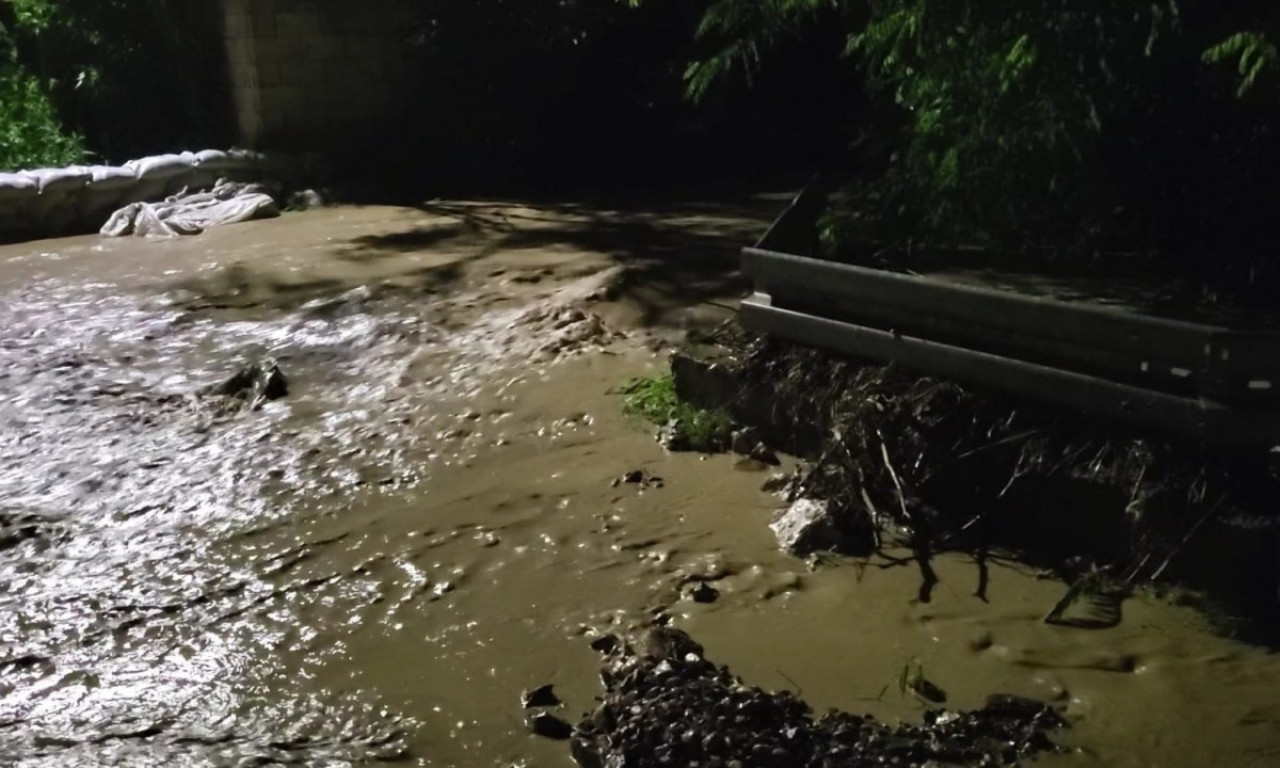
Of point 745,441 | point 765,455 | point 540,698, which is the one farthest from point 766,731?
point 745,441

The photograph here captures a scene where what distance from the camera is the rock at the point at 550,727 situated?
13.1 feet

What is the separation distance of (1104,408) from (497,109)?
30.5ft

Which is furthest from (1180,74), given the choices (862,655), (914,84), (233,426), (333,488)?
(233,426)

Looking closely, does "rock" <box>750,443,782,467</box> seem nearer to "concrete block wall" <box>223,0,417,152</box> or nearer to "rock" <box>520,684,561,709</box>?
"rock" <box>520,684,561,709</box>

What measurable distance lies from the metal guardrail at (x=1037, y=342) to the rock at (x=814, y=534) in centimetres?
67

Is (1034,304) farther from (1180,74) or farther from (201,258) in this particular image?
(201,258)

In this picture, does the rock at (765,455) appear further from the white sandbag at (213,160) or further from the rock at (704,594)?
the white sandbag at (213,160)

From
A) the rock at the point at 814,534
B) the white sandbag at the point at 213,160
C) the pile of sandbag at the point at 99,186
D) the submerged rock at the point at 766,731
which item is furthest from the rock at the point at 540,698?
the white sandbag at the point at 213,160

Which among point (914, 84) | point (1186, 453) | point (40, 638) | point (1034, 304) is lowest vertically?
point (40, 638)

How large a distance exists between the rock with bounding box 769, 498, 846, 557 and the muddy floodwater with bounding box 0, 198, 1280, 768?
0.28 ft

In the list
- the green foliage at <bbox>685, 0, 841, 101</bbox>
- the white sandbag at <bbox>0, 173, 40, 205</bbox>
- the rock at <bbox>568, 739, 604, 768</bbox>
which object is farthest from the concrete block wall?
the rock at <bbox>568, 739, 604, 768</bbox>

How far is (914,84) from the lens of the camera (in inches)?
232

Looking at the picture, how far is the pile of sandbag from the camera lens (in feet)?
38.5

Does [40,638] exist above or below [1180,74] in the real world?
below
